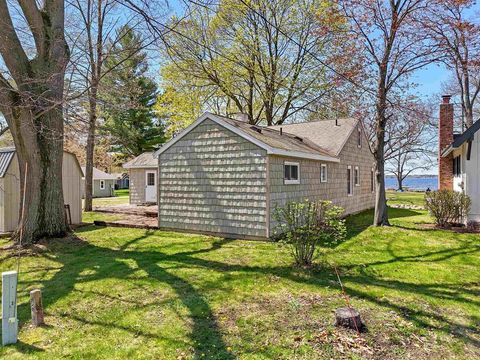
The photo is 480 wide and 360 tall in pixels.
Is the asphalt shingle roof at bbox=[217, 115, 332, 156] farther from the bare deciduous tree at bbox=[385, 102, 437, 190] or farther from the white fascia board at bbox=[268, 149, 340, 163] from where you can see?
the bare deciduous tree at bbox=[385, 102, 437, 190]

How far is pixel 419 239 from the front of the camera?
30.2 feet

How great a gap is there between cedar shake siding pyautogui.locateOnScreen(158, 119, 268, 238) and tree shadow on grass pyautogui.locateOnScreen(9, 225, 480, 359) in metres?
1.10

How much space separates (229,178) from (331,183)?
5.42m

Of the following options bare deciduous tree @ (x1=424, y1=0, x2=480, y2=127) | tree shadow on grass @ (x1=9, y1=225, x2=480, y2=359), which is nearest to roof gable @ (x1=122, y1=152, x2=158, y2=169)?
tree shadow on grass @ (x1=9, y1=225, x2=480, y2=359)

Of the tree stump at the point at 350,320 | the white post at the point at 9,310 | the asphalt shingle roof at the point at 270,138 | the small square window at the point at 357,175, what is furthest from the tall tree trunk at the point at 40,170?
the small square window at the point at 357,175

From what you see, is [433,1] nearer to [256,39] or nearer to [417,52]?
[417,52]

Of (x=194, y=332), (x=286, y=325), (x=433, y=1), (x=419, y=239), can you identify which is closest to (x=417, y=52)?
(x=433, y=1)

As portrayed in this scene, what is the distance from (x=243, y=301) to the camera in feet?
16.0

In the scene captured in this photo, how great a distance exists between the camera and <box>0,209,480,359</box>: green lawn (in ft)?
11.9

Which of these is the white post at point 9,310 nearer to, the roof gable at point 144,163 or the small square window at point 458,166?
the small square window at point 458,166

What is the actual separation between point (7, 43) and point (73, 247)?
5.08 m

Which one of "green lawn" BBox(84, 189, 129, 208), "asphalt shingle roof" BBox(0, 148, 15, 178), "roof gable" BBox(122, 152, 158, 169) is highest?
"roof gable" BBox(122, 152, 158, 169)

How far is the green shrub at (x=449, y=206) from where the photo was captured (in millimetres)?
10555

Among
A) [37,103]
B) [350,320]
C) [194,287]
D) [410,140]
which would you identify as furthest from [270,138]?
[410,140]
